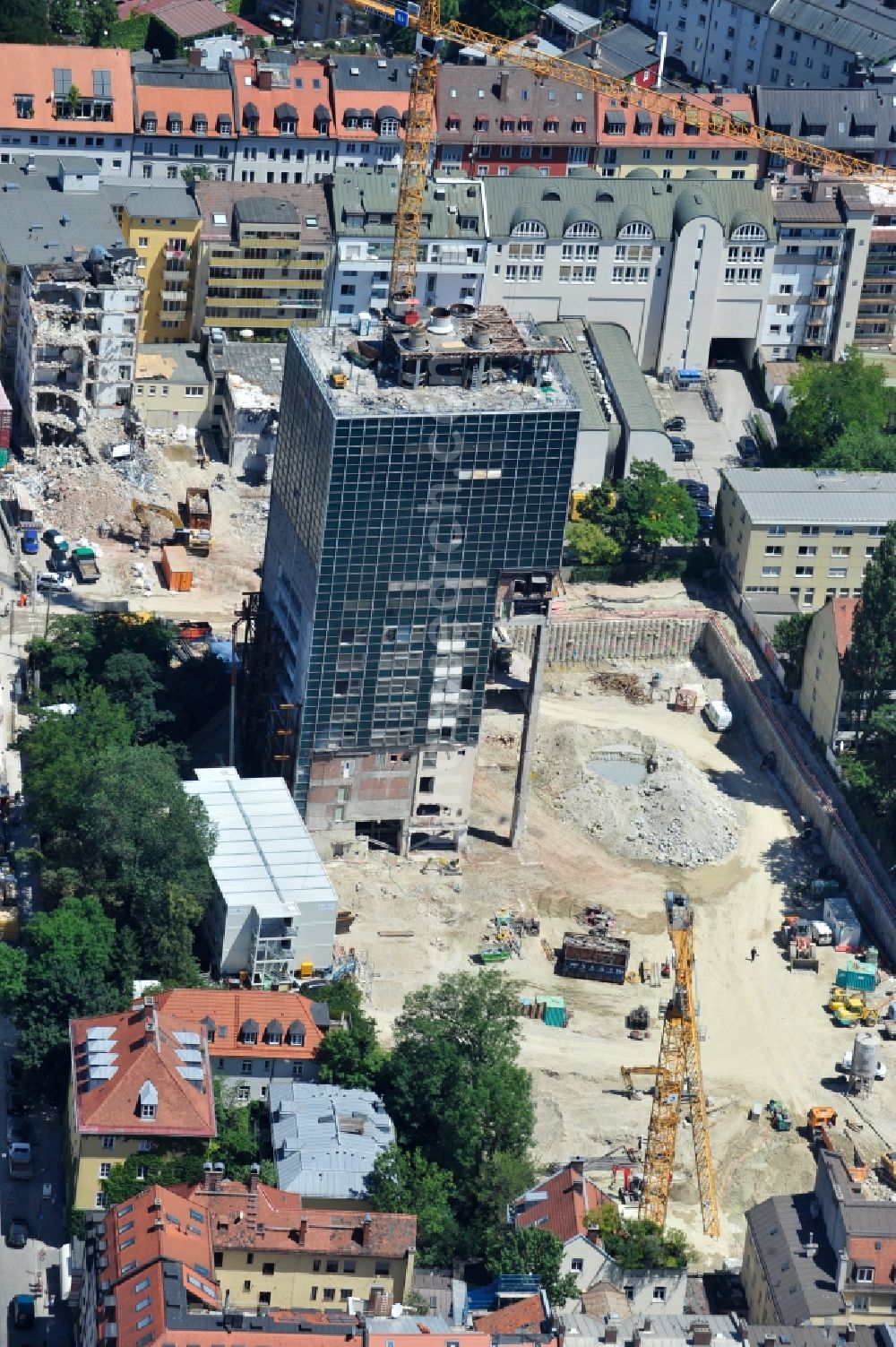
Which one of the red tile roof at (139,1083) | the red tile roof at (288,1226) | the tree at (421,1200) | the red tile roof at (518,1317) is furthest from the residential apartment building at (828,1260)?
the red tile roof at (139,1083)

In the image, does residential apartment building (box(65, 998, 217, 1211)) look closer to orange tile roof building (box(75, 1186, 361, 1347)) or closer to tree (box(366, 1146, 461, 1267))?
orange tile roof building (box(75, 1186, 361, 1347))

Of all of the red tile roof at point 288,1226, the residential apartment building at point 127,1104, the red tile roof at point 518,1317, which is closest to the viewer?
the red tile roof at point 518,1317

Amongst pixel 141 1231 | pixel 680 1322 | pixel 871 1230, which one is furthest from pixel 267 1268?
pixel 871 1230

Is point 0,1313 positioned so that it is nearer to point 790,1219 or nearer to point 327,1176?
point 327,1176

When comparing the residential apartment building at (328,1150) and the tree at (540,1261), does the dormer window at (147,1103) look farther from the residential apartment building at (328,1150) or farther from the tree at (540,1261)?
the tree at (540,1261)

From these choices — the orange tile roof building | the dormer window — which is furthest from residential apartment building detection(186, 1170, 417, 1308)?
the dormer window

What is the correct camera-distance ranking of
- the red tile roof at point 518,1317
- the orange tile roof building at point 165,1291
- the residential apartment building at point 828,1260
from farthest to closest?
the residential apartment building at point 828,1260
the red tile roof at point 518,1317
the orange tile roof building at point 165,1291

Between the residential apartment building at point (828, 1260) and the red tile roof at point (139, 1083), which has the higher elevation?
the red tile roof at point (139, 1083)
